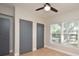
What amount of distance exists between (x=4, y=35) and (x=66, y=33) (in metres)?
1.44

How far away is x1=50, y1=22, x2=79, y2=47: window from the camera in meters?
1.99

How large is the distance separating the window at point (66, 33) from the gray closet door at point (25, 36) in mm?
563

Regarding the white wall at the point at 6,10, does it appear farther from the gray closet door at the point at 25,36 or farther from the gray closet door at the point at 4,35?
the gray closet door at the point at 25,36

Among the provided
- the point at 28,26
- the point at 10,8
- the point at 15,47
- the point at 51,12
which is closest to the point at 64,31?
the point at 51,12

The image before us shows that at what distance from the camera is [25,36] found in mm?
1907

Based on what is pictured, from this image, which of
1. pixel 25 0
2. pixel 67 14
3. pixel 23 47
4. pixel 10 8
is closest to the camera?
pixel 25 0

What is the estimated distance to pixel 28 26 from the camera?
6.23ft

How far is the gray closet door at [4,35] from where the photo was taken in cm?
172

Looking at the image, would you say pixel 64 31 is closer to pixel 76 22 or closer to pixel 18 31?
pixel 76 22

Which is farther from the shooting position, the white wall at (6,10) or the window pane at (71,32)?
the window pane at (71,32)

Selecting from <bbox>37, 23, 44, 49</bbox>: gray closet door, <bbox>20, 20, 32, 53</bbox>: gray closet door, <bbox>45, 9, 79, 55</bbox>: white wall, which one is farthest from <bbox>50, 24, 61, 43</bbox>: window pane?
<bbox>20, 20, 32, 53</bbox>: gray closet door

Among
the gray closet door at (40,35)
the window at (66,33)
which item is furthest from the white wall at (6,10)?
the window at (66,33)

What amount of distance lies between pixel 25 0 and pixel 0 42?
1.00 metres

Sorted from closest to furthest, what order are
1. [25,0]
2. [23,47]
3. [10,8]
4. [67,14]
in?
[25,0] → [10,8] → [23,47] → [67,14]
